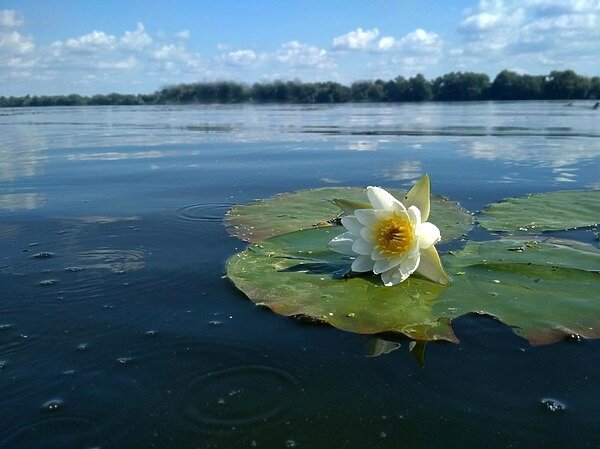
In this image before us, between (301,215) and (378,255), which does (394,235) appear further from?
(301,215)

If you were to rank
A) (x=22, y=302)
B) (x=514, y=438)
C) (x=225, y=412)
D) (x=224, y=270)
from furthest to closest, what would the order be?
(x=224, y=270) → (x=22, y=302) → (x=225, y=412) → (x=514, y=438)

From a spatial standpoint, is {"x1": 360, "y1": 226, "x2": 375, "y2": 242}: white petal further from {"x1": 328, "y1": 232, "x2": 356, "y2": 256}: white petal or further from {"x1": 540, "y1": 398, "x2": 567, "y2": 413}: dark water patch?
{"x1": 540, "y1": 398, "x2": 567, "y2": 413}: dark water patch

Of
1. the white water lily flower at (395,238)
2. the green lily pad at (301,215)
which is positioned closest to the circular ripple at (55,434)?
the white water lily flower at (395,238)

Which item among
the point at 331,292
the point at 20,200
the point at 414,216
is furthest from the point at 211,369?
the point at 20,200

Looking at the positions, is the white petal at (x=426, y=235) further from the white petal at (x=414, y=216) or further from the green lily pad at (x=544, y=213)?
the green lily pad at (x=544, y=213)

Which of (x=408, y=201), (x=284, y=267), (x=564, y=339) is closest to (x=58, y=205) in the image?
(x=284, y=267)

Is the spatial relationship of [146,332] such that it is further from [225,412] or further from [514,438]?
[514,438]
